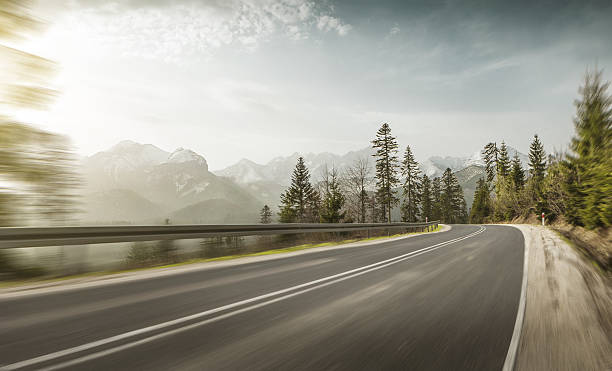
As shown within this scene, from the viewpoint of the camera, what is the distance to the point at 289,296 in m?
4.39

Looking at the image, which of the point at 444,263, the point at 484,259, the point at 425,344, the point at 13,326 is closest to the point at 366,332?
the point at 425,344

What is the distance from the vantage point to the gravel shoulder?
2.62 metres

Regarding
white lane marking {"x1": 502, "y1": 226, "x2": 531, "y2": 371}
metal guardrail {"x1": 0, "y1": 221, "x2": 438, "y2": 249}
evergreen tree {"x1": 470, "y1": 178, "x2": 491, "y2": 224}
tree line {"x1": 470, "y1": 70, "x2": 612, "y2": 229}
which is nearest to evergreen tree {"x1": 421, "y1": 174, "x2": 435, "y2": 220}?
evergreen tree {"x1": 470, "y1": 178, "x2": 491, "y2": 224}

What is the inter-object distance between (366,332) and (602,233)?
20.3m

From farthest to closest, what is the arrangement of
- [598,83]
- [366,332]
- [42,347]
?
[598,83]
[366,332]
[42,347]

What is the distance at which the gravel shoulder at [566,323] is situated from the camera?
262 cm

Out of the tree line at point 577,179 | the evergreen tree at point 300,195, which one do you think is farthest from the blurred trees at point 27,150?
the evergreen tree at point 300,195

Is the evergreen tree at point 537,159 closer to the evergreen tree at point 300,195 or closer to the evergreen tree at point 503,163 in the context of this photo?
the evergreen tree at point 503,163

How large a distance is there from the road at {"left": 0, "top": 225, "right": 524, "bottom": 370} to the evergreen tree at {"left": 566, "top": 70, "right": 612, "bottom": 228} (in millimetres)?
14143

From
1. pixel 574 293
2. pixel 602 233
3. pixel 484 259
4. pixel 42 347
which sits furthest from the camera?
pixel 602 233

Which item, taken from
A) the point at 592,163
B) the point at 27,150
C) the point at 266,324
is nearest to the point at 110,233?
the point at 27,150

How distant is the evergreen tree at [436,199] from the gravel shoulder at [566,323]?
8767cm

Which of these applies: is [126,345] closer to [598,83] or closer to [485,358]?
[485,358]

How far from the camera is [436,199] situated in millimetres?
93375
